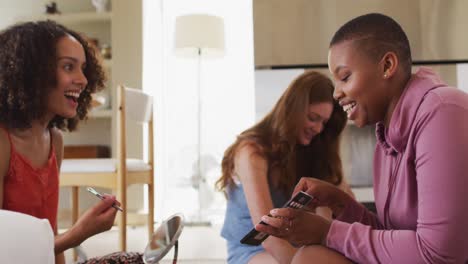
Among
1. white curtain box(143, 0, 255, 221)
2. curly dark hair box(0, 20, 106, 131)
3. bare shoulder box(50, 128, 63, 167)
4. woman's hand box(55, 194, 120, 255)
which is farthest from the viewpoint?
white curtain box(143, 0, 255, 221)

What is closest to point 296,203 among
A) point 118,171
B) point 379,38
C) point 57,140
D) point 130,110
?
point 379,38

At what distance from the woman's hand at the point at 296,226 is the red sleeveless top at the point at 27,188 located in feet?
1.91

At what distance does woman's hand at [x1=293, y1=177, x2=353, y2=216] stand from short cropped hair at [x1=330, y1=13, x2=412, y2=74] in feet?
0.99

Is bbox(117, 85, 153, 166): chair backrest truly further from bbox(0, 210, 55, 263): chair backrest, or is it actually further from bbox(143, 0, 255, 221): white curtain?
bbox(0, 210, 55, 263): chair backrest

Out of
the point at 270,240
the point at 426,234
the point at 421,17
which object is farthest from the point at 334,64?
the point at 421,17

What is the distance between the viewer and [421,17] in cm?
256

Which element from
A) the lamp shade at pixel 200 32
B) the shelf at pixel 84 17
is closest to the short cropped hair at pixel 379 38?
the lamp shade at pixel 200 32

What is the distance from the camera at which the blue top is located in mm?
1398

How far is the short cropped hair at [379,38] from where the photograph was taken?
2.70 ft

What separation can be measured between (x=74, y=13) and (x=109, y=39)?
32 centimetres

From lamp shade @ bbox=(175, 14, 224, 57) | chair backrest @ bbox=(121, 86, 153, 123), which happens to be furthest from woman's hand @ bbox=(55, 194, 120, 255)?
lamp shade @ bbox=(175, 14, 224, 57)

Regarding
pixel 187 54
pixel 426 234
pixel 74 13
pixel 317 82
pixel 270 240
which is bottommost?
pixel 270 240

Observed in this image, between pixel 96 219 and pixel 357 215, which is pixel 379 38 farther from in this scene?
pixel 96 219

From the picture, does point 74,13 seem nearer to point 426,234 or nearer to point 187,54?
point 187,54
